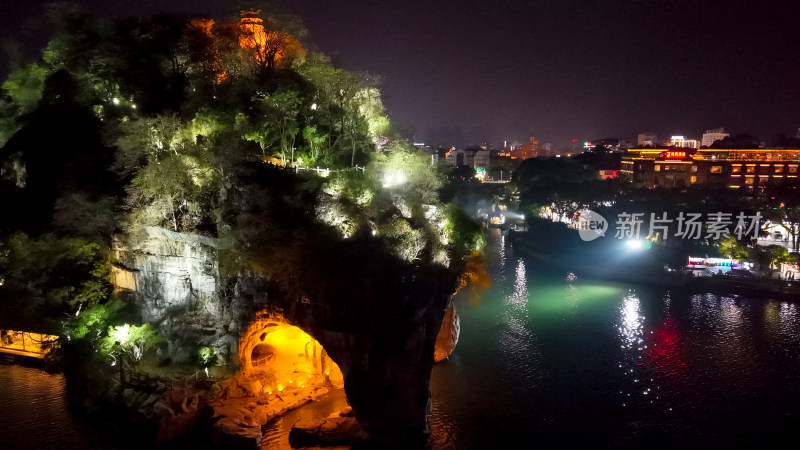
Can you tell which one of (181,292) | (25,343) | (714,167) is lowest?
(25,343)

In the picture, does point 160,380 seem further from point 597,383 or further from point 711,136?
point 711,136

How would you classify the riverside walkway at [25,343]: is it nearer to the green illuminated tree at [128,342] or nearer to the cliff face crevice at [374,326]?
the green illuminated tree at [128,342]

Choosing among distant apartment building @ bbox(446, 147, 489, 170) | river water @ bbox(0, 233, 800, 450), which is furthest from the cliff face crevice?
distant apartment building @ bbox(446, 147, 489, 170)

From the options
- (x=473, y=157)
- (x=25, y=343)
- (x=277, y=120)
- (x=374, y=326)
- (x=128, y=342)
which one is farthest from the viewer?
(x=473, y=157)

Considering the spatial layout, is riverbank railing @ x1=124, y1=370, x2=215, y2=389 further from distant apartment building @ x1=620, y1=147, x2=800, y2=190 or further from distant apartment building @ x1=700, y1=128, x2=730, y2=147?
distant apartment building @ x1=700, y1=128, x2=730, y2=147

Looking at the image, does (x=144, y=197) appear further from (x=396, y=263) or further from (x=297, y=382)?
(x=396, y=263)

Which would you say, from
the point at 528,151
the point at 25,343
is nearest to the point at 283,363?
the point at 25,343

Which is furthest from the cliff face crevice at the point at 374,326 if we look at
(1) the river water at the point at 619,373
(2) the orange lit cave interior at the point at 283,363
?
(1) the river water at the point at 619,373

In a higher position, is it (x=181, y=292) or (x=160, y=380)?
(x=181, y=292)
